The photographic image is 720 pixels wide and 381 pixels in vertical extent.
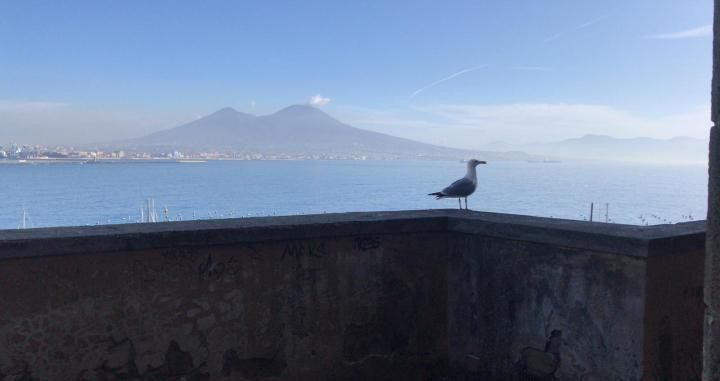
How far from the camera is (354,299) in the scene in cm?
507

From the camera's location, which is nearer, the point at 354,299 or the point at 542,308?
the point at 542,308

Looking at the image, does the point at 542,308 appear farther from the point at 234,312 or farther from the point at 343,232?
the point at 234,312

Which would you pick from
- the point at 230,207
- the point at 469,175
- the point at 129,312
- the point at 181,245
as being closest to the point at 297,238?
the point at 181,245

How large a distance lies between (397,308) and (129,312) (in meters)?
2.17

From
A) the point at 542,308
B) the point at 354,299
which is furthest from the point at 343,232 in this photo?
the point at 542,308

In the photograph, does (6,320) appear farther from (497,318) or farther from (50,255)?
(497,318)

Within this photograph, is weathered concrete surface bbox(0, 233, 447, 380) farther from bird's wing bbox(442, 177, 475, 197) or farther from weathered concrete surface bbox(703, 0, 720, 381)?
weathered concrete surface bbox(703, 0, 720, 381)

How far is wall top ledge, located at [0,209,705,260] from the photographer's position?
3.99 m

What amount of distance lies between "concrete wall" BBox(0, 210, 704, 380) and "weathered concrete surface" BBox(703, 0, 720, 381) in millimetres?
1895

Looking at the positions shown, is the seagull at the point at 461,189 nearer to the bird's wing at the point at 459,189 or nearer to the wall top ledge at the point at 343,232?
the bird's wing at the point at 459,189

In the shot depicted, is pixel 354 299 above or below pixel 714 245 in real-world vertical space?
below

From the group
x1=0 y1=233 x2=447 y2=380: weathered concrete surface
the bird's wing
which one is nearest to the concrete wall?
x1=0 y1=233 x2=447 y2=380: weathered concrete surface

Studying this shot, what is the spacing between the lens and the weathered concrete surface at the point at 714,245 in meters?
2.20

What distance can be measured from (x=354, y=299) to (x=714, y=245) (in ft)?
10.6
